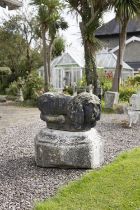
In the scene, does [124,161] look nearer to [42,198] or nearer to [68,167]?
[68,167]

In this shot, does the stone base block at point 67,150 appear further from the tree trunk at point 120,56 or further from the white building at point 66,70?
the white building at point 66,70

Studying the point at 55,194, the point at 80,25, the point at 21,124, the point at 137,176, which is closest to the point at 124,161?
the point at 137,176

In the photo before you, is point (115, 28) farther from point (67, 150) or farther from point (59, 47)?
point (67, 150)

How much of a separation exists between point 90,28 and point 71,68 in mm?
8177

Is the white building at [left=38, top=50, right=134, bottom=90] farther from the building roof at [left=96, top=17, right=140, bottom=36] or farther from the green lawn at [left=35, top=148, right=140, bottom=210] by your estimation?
the green lawn at [left=35, top=148, right=140, bottom=210]

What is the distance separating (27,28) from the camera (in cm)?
3175

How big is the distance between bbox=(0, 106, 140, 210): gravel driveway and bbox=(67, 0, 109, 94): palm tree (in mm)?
7633

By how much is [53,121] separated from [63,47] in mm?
23748

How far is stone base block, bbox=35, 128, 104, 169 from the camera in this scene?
5.86 meters

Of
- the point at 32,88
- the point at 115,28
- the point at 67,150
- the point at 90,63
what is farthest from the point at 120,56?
the point at 115,28

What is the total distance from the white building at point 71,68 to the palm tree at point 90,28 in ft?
22.2

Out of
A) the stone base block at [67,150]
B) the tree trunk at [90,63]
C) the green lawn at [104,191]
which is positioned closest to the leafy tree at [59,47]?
the tree trunk at [90,63]

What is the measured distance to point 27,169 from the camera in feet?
19.4

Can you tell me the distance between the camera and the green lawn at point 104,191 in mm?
4414
